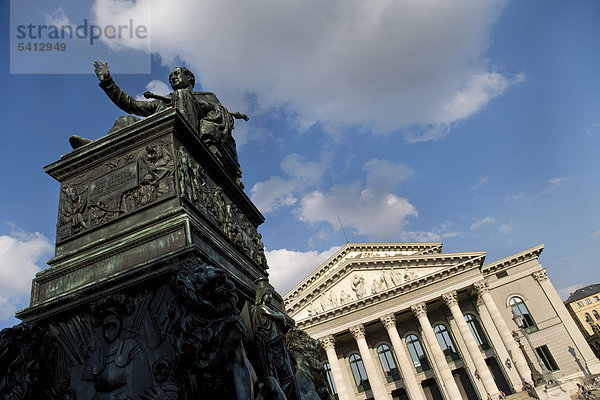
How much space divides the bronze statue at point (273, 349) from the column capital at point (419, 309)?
36.0m

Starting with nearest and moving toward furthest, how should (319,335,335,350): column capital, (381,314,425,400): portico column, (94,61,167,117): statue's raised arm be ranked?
(94,61,167,117): statue's raised arm → (381,314,425,400): portico column → (319,335,335,350): column capital

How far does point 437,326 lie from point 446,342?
1786mm

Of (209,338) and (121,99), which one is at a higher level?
(121,99)

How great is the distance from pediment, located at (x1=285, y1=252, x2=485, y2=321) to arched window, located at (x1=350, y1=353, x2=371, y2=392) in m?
6.22

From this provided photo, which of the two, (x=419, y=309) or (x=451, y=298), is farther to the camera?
(x=419, y=309)

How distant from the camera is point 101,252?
3264 mm

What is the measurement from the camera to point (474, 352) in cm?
3272

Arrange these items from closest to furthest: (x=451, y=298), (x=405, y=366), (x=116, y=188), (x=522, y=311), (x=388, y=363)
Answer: (x=116, y=188), (x=405, y=366), (x=451, y=298), (x=388, y=363), (x=522, y=311)

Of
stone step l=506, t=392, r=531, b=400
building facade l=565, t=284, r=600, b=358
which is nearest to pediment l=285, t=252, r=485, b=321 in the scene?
stone step l=506, t=392, r=531, b=400

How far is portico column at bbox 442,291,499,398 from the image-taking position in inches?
1240

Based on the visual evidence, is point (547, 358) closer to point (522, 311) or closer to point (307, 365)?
point (522, 311)

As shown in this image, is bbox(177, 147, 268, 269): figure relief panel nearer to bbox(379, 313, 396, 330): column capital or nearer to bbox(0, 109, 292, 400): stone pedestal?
bbox(0, 109, 292, 400): stone pedestal

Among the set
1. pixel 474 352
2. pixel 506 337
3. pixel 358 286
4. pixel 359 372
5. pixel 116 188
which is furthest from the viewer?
pixel 358 286

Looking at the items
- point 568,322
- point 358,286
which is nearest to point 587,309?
point 568,322
